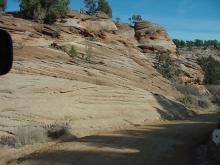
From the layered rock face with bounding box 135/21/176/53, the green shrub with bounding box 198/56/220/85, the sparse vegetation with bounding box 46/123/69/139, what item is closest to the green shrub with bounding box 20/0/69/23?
the layered rock face with bounding box 135/21/176/53

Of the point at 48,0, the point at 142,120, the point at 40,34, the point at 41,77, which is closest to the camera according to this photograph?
the point at 41,77

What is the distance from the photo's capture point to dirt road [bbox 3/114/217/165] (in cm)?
1418

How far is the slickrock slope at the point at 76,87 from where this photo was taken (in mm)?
21469

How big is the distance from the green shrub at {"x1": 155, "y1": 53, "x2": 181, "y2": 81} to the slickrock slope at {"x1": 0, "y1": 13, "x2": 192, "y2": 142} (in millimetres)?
10371

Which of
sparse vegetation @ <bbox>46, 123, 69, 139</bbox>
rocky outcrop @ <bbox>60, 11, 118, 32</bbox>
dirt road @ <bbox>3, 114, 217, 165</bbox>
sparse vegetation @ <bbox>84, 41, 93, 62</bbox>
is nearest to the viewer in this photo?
dirt road @ <bbox>3, 114, 217, 165</bbox>

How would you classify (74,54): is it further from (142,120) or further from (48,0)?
(48,0)

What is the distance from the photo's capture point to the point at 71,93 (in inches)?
973

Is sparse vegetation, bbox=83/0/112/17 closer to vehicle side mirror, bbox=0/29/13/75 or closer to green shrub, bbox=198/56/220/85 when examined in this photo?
green shrub, bbox=198/56/220/85

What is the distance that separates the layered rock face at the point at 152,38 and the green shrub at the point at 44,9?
55.3ft

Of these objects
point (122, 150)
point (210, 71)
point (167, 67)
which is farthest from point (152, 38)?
point (122, 150)

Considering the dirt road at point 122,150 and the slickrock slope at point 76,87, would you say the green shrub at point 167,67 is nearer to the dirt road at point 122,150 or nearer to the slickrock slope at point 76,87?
the slickrock slope at point 76,87

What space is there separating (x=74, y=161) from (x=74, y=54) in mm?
17532

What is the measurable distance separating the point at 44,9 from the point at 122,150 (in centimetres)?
2452

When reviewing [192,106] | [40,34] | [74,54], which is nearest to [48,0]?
[40,34]
